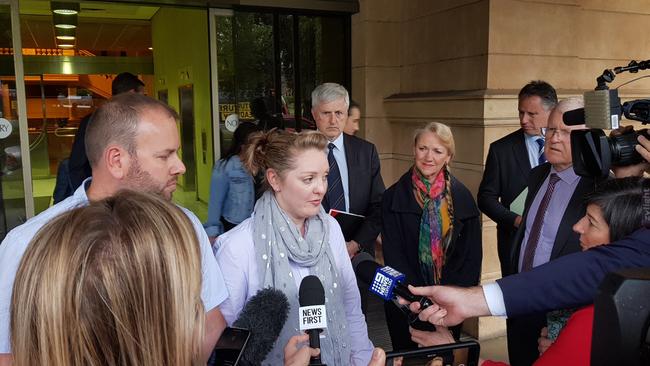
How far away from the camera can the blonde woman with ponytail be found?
10.5 feet

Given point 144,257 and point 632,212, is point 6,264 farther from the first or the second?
point 632,212

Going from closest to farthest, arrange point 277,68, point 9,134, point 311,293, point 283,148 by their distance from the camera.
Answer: point 311,293, point 283,148, point 9,134, point 277,68

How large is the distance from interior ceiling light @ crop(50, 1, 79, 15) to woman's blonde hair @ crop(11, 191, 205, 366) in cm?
803

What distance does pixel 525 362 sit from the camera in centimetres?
279

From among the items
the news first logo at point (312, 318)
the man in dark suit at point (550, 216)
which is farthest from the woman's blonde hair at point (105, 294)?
the man in dark suit at point (550, 216)

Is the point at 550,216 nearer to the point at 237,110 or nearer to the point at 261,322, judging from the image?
the point at 261,322

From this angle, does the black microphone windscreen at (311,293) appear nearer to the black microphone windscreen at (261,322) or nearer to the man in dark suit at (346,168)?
the black microphone windscreen at (261,322)

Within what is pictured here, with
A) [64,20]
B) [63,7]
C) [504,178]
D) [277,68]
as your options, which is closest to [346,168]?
[504,178]

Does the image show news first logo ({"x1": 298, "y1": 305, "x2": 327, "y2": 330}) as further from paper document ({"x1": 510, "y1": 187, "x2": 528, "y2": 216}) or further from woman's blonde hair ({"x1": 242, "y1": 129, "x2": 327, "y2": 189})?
paper document ({"x1": 510, "y1": 187, "x2": 528, "y2": 216})

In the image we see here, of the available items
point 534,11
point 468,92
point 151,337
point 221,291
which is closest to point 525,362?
point 221,291

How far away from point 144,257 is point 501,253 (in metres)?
3.33

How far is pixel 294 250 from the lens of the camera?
7.35 feet

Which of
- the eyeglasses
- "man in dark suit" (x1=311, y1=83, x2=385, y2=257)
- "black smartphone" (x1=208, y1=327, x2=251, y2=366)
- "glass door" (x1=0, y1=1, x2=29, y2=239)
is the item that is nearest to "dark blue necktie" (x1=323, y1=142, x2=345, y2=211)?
"man in dark suit" (x1=311, y1=83, x2=385, y2=257)

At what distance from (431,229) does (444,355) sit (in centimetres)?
179
